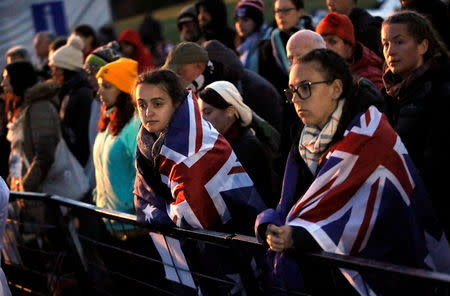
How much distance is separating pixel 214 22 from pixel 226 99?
2.82 meters

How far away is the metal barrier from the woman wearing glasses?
66 mm

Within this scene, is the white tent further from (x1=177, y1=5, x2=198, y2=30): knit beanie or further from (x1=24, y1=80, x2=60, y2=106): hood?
(x1=24, y1=80, x2=60, y2=106): hood

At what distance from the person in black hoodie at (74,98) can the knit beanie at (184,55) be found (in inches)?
62.2

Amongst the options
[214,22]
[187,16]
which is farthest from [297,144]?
[187,16]

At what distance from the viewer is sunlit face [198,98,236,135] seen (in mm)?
4340

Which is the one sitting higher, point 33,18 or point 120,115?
point 120,115

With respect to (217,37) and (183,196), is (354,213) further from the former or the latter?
(217,37)

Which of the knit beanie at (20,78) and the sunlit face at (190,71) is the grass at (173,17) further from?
the sunlit face at (190,71)

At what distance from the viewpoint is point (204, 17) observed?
23.0 ft

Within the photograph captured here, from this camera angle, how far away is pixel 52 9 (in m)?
10.9

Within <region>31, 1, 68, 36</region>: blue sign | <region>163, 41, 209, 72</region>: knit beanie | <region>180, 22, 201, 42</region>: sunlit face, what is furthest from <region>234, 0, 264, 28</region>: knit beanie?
<region>31, 1, 68, 36</region>: blue sign

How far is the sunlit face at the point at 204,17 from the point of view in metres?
6.98

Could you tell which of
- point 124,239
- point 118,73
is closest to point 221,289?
point 124,239

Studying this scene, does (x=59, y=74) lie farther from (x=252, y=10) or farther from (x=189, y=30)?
(x=252, y=10)
